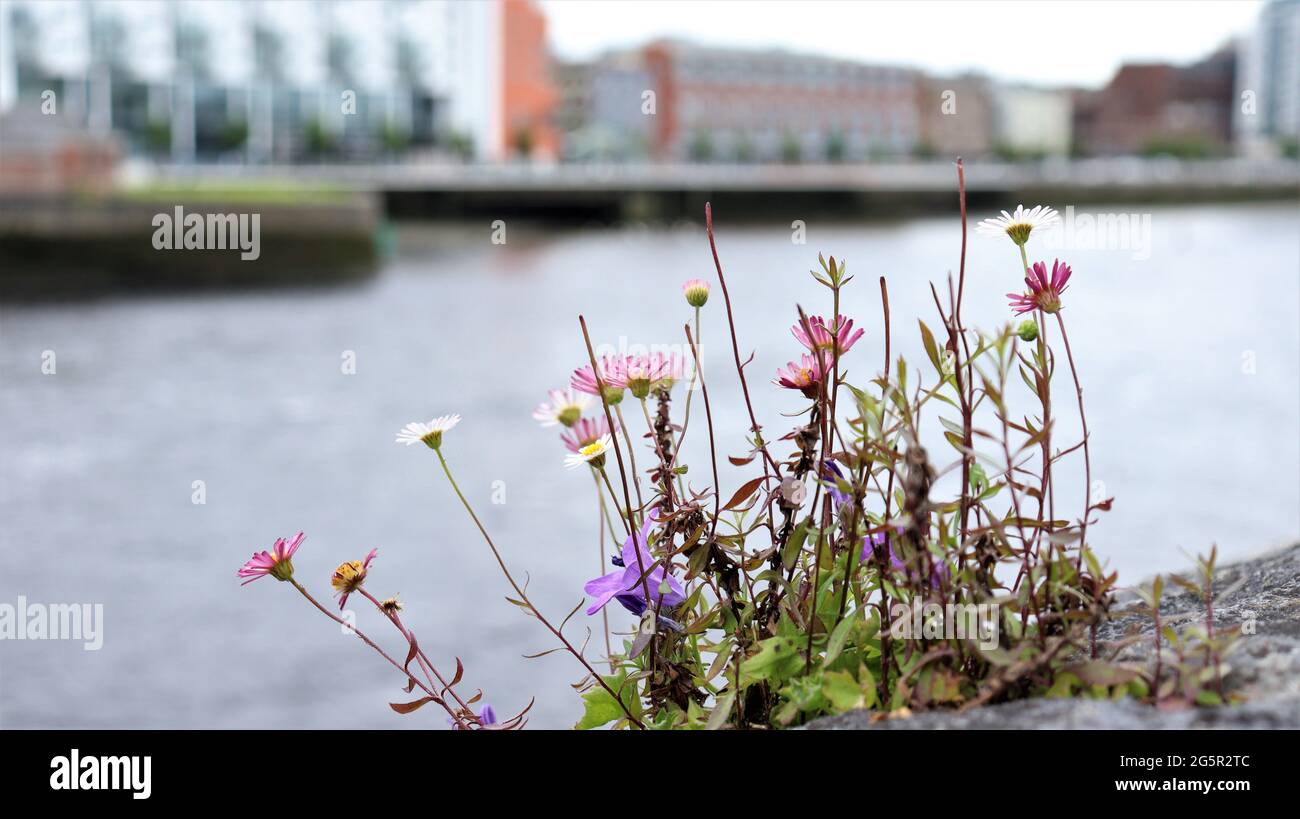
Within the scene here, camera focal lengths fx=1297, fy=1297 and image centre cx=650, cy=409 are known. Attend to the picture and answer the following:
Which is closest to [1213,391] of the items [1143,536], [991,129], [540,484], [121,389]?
[1143,536]

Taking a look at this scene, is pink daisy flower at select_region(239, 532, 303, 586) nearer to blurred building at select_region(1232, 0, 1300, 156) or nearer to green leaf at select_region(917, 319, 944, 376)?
green leaf at select_region(917, 319, 944, 376)

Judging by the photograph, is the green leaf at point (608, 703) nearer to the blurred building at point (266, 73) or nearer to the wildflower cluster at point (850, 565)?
the wildflower cluster at point (850, 565)

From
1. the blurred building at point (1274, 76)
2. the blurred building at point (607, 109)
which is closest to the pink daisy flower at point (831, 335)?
the blurred building at point (607, 109)

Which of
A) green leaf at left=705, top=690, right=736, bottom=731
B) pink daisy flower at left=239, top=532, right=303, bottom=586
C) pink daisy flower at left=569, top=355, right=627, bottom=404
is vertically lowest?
green leaf at left=705, top=690, right=736, bottom=731

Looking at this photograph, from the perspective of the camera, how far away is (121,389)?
615 inches

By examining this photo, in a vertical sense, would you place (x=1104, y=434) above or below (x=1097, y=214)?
below

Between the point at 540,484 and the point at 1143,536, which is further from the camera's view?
the point at 540,484

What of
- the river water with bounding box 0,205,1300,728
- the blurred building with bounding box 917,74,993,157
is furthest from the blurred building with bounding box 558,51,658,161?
the river water with bounding box 0,205,1300,728

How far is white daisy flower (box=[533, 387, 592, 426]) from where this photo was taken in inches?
53.6

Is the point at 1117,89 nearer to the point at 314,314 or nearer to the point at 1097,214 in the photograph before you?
the point at 1097,214

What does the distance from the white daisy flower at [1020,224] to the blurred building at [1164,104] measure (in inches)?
4844

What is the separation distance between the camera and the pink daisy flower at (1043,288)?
49.4 inches

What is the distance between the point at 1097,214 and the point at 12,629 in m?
48.3

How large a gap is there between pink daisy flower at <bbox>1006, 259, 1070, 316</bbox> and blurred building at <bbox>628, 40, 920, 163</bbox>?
99.6 m
